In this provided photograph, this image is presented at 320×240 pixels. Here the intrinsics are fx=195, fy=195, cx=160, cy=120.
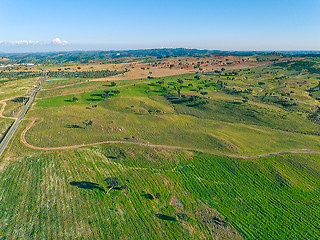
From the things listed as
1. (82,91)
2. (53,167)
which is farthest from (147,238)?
(82,91)

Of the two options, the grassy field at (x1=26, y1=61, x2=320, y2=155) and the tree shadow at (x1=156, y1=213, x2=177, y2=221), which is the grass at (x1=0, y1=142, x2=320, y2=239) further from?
the grassy field at (x1=26, y1=61, x2=320, y2=155)

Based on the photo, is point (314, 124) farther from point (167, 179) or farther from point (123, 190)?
point (123, 190)

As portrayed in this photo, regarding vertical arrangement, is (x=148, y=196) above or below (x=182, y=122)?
below

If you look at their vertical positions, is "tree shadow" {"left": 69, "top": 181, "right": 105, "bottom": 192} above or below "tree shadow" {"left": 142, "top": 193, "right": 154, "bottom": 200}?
above

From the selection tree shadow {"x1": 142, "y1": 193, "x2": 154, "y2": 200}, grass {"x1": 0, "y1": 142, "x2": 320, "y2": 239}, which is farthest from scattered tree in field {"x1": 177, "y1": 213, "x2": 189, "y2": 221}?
tree shadow {"x1": 142, "y1": 193, "x2": 154, "y2": 200}

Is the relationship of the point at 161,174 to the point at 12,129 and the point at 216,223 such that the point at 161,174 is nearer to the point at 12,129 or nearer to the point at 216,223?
the point at 216,223

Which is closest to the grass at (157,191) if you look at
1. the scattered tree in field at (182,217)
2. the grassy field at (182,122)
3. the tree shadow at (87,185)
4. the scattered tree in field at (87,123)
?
the tree shadow at (87,185)

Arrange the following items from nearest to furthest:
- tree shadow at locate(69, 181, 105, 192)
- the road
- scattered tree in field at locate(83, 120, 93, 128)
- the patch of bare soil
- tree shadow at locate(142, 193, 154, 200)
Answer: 1. the patch of bare soil
2. tree shadow at locate(142, 193, 154, 200)
3. tree shadow at locate(69, 181, 105, 192)
4. the road
5. scattered tree in field at locate(83, 120, 93, 128)

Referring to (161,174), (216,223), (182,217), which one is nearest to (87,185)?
(161,174)

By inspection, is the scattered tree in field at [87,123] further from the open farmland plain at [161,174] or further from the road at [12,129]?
→ the road at [12,129]
